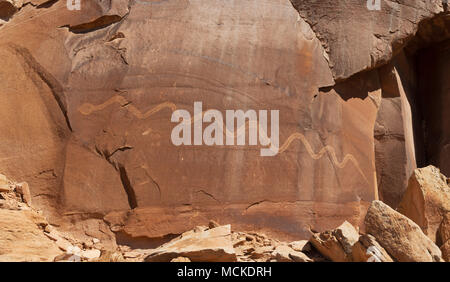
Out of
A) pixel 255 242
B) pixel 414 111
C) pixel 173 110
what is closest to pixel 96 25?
pixel 173 110

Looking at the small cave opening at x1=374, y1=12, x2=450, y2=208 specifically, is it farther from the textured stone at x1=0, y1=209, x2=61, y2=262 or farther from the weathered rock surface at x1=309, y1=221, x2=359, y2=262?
the textured stone at x1=0, y1=209, x2=61, y2=262

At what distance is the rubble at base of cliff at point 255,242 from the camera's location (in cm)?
496

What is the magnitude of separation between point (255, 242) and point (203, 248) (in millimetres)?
925

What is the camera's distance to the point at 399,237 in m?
4.95

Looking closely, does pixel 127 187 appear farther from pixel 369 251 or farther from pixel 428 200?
pixel 428 200

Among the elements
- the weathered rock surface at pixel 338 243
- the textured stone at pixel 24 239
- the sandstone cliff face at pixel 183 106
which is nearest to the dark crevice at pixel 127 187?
the sandstone cliff face at pixel 183 106

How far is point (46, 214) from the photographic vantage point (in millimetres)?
6430

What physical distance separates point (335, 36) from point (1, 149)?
4.07 meters

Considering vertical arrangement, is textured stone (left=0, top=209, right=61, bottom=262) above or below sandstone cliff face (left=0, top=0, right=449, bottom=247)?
below

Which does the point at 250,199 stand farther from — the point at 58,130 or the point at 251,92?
the point at 58,130

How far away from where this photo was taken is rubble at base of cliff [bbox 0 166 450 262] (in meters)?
4.96
